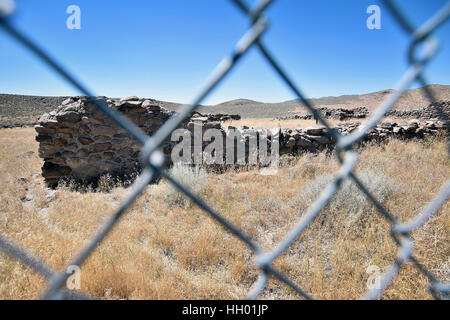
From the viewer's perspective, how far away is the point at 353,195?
282cm

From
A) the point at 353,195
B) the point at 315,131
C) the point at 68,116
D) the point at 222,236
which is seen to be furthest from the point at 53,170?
the point at 315,131

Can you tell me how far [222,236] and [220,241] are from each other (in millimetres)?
85

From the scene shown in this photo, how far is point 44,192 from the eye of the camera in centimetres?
411

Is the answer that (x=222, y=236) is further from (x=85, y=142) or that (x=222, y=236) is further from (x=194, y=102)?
(x=85, y=142)

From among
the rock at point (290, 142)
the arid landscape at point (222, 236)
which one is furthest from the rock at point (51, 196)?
the rock at point (290, 142)

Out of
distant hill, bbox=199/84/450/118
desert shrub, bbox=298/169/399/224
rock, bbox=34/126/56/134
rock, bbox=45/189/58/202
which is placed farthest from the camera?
distant hill, bbox=199/84/450/118

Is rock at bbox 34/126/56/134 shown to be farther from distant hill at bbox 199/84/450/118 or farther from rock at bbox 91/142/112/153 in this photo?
distant hill at bbox 199/84/450/118

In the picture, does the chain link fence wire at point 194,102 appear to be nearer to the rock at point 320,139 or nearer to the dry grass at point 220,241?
the dry grass at point 220,241

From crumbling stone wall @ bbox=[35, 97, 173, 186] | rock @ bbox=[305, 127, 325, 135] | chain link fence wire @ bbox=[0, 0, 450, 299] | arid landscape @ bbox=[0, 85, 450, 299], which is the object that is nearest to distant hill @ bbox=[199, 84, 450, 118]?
rock @ bbox=[305, 127, 325, 135]

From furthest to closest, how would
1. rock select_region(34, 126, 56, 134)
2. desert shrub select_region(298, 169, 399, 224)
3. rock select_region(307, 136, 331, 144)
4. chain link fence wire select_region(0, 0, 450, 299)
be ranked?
rock select_region(307, 136, 331, 144)
rock select_region(34, 126, 56, 134)
desert shrub select_region(298, 169, 399, 224)
chain link fence wire select_region(0, 0, 450, 299)

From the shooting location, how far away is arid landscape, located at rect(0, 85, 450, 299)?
1783 millimetres

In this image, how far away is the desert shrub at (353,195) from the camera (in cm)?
271

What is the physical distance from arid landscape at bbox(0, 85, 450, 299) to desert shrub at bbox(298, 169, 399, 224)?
0.04 ft
